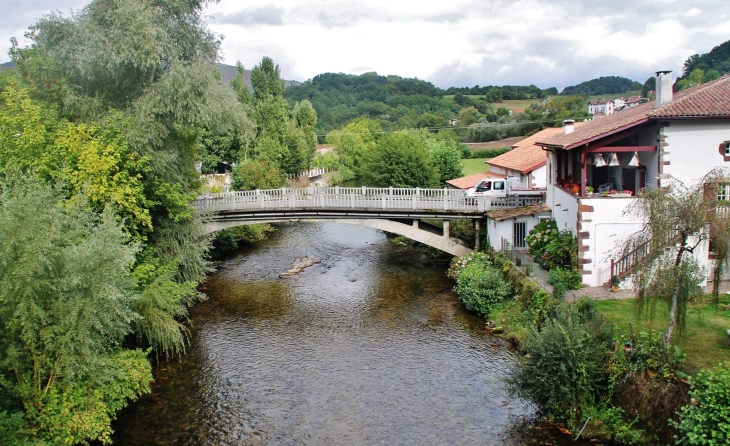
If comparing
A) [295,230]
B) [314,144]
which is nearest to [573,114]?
[314,144]

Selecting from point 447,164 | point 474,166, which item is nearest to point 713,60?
point 474,166

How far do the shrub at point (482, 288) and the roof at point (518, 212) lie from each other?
2407 millimetres

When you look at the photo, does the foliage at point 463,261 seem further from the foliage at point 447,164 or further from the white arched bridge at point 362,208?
the foliage at point 447,164

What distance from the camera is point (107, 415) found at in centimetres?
1516

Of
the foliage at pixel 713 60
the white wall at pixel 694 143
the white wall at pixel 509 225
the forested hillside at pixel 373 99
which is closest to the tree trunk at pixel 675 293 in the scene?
the white wall at pixel 694 143

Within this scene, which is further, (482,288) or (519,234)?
(519,234)

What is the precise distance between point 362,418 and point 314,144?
178 feet

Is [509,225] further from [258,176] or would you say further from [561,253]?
[258,176]

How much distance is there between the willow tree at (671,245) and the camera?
507 inches

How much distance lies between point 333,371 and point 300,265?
14.2 m

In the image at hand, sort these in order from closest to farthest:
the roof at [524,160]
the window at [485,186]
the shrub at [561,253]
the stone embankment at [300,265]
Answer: the shrub at [561,253] < the stone embankment at [300,265] < the window at [485,186] < the roof at [524,160]

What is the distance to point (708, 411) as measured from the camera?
11.8 m

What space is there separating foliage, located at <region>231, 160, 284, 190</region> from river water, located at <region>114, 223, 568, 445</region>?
48.2 ft

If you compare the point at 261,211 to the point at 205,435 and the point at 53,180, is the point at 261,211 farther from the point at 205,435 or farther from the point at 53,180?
the point at 205,435
